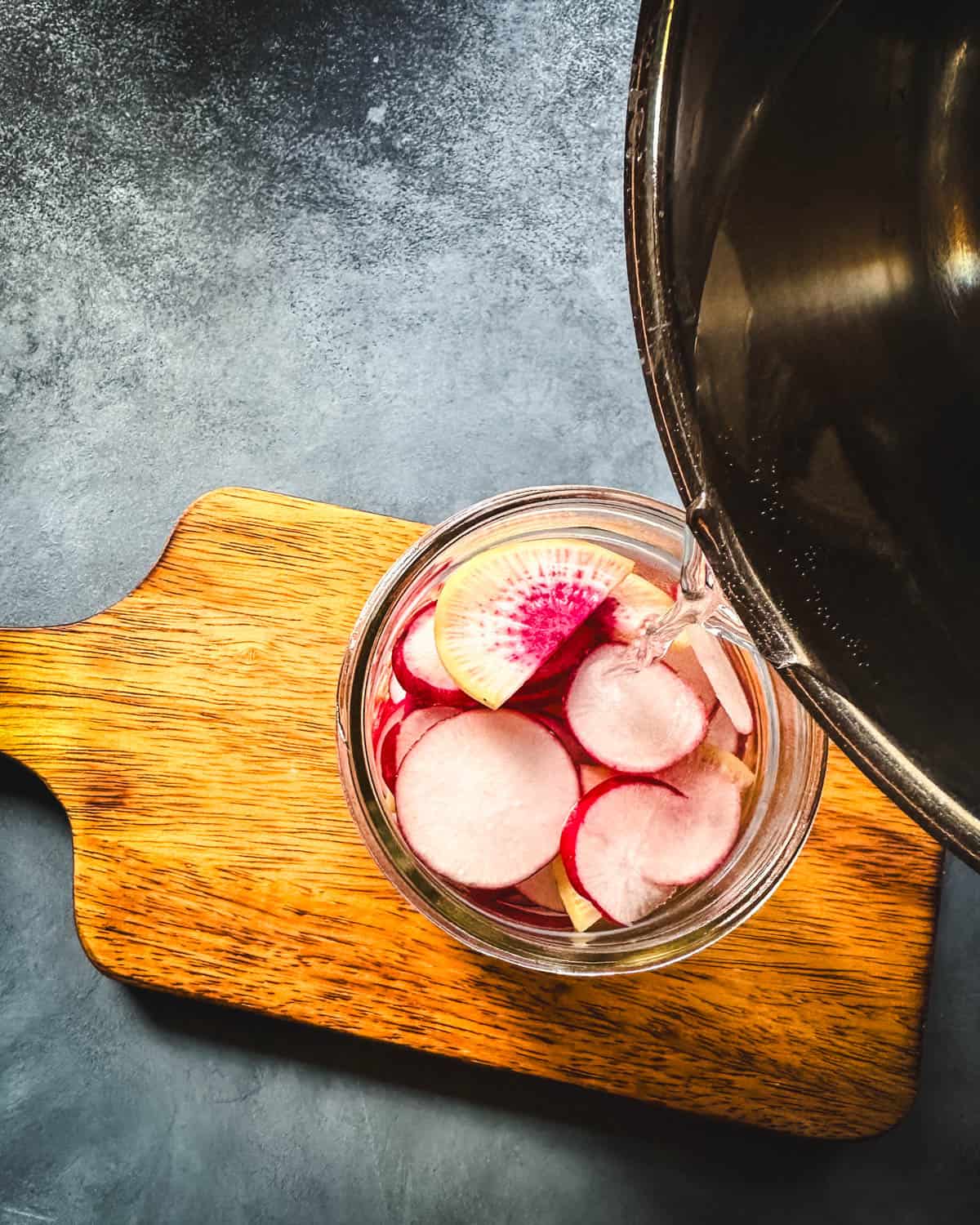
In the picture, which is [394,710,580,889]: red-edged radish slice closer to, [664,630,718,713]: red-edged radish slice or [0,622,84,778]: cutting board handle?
[664,630,718,713]: red-edged radish slice

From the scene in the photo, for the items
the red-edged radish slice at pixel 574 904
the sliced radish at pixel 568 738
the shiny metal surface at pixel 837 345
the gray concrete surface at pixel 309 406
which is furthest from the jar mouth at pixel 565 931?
the gray concrete surface at pixel 309 406

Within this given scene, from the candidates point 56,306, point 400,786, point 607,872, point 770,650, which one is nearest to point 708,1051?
point 607,872

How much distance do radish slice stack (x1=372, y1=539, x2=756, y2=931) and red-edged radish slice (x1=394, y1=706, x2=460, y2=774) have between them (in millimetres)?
17

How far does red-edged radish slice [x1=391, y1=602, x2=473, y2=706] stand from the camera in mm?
780

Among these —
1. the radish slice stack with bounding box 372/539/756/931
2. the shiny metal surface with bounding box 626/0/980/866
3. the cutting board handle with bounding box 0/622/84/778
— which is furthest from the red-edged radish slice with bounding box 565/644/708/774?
the cutting board handle with bounding box 0/622/84/778

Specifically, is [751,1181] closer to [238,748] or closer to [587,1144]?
[587,1144]

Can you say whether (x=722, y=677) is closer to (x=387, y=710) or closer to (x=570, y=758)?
(x=570, y=758)

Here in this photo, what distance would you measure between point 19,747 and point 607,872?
49cm

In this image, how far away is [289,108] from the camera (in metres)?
1.29

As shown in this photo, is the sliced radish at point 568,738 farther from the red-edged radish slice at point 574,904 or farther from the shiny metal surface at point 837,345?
the shiny metal surface at point 837,345

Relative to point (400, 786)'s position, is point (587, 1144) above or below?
below

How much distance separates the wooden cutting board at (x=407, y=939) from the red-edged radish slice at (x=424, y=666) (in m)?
0.12

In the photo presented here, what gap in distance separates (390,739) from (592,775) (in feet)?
0.48

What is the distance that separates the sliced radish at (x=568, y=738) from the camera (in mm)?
775
